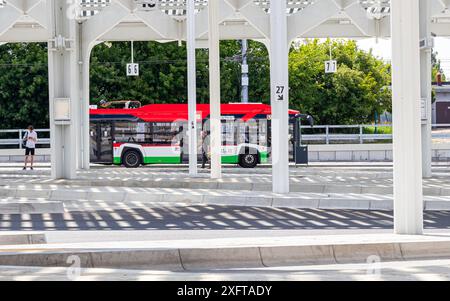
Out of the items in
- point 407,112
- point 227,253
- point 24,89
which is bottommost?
point 227,253

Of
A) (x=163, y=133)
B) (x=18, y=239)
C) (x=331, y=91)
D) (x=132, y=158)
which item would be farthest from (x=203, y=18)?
(x=331, y=91)

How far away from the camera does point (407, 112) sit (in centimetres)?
1212

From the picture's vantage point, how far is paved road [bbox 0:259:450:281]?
8.98 m

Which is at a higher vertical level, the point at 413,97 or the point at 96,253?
the point at 413,97

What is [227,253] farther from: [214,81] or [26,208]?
[214,81]

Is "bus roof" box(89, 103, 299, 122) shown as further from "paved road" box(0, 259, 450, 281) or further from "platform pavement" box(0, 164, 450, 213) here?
"paved road" box(0, 259, 450, 281)

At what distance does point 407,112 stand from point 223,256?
3.42 meters

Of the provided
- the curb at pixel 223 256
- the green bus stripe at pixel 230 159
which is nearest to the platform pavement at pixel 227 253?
the curb at pixel 223 256

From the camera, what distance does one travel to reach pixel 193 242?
1149 cm

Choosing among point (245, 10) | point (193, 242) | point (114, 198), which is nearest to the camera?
point (193, 242)

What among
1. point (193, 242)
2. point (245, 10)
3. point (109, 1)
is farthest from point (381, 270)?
point (109, 1)

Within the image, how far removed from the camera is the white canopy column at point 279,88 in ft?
62.5

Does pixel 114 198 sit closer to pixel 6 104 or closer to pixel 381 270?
pixel 381 270
